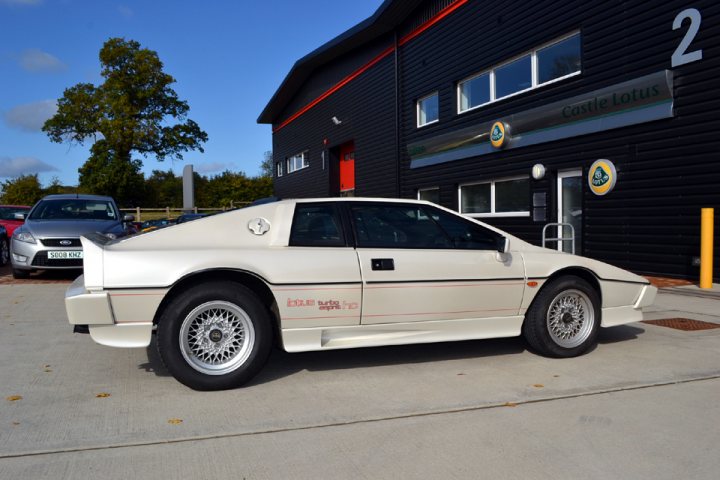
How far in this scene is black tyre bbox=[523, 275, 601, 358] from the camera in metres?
4.85

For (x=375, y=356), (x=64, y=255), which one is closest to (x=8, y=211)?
(x=64, y=255)

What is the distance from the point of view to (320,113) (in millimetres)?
26062

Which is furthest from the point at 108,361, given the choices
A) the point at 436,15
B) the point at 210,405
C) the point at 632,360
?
the point at 436,15

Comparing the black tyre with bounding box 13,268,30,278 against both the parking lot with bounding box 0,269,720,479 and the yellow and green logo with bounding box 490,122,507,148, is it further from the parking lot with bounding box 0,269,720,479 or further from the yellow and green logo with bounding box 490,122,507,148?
the yellow and green logo with bounding box 490,122,507,148

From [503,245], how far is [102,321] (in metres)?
3.05

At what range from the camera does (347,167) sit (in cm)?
2442

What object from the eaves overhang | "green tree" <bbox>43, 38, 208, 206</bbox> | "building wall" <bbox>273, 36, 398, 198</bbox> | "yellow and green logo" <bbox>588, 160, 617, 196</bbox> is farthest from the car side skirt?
"green tree" <bbox>43, 38, 208, 206</bbox>

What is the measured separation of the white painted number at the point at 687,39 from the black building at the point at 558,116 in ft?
0.07

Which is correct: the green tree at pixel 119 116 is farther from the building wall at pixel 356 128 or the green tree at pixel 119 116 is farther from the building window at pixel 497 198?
the building window at pixel 497 198

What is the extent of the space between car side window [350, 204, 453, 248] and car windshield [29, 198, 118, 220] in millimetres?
8028

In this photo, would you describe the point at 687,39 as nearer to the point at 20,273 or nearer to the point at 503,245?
the point at 503,245

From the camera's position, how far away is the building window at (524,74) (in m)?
11.7

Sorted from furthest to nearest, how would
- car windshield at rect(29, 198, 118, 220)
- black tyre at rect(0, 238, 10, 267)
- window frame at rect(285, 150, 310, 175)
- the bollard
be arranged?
1. window frame at rect(285, 150, 310, 175)
2. black tyre at rect(0, 238, 10, 267)
3. car windshield at rect(29, 198, 118, 220)
4. the bollard

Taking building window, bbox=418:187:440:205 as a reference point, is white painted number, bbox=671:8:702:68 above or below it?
above
